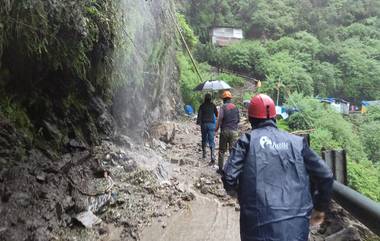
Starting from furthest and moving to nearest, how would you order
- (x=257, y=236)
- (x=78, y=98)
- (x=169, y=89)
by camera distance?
1. (x=169, y=89)
2. (x=78, y=98)
3. (x=257, y=236)

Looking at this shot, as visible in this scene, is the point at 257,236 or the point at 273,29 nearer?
the point at 257,236

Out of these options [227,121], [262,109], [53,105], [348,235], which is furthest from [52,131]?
[348,235]

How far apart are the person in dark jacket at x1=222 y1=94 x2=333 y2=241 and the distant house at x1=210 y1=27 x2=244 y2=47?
147 ft

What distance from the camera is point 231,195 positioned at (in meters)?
6.66

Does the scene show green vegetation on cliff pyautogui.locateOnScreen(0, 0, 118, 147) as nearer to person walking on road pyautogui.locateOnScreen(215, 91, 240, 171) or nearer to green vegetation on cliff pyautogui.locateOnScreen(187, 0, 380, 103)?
person walking on road pyautogui.locateOnScreen(215, 91, 240, 171)

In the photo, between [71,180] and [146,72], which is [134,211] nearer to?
[71,180]

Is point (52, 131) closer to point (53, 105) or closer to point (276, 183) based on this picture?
point (53, 105)

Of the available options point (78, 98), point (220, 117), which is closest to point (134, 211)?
point (78, 98)

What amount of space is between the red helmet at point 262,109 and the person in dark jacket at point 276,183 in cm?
12

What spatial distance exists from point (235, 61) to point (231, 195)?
3429 centimetres

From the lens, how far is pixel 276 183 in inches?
98.7

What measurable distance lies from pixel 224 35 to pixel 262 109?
46.3m

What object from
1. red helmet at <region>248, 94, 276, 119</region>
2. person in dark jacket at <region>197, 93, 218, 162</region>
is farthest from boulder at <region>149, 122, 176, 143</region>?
red helmet at <region>248, 94, 276, 119</region>

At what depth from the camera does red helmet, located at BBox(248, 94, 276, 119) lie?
275 centimetres
